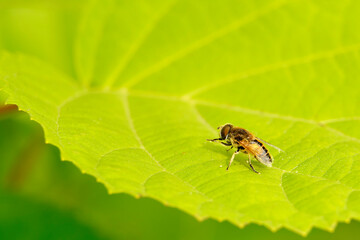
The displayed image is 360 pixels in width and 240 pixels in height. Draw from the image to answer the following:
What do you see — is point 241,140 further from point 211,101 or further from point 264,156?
point 211,101

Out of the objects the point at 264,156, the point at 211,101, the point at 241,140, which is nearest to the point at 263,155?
the point at 264,156

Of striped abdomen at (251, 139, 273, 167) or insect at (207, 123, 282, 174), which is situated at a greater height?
insect at (207, 123, 282, 174)

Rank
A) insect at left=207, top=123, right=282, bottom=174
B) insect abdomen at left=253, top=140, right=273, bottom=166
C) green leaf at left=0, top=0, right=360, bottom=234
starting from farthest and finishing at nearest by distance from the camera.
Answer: insect at left=207, top=123, right=282, bottom=174
insect abdomen at left=253, top=140, right=273, bottom=166
green leaf at left=0, top=0, right=360, bottom=234

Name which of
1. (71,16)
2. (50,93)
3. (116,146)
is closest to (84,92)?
(50,93)

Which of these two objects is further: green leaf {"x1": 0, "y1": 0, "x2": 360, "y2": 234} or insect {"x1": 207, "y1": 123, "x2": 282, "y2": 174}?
insect {"x1": 207, "y1": 123, "x2": 282, "y2": 174}

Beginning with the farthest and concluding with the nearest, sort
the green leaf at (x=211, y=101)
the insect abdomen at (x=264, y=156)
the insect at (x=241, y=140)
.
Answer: the insect at (x=241, y=140), the insect abdomen at (x=264, y=156), the green leaf at (x=211, y=101)

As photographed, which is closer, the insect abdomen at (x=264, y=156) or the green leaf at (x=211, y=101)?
the green leaf at (x=211, y=101)

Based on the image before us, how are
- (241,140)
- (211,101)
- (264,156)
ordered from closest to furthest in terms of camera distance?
(264,156), (241,140), (211,101)

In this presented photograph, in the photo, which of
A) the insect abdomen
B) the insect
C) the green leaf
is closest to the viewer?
the green leaf
